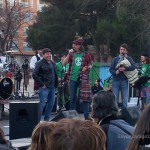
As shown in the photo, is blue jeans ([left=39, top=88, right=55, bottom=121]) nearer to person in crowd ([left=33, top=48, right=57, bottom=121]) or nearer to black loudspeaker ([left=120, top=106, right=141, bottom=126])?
person in crowd ([left=33, top=48, right=57, bottom=121])

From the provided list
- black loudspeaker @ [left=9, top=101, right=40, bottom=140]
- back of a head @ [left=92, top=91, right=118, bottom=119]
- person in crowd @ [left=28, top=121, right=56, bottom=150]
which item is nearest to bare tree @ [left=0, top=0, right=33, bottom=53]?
black loudspeaker @ [left=9, top=101, right=40, bottom=140]

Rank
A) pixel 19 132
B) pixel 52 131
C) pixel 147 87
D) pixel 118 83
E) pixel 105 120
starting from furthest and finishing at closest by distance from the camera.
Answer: pixel 147 87
pixel 118 83
pixel 19 132
pixel 105 120
pixel 52 131

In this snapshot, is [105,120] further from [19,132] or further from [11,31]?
[11,31]

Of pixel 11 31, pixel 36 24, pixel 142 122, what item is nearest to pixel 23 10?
pixel 11 31

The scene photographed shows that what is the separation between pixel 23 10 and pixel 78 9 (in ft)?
91.4

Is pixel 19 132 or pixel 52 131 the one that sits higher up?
pixel 52 131

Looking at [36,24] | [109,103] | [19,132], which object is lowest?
[19,132]

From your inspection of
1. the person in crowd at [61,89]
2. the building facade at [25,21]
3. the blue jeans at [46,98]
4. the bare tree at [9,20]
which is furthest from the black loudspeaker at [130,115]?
the building facade at [25,21]

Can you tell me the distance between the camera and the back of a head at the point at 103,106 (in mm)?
5543

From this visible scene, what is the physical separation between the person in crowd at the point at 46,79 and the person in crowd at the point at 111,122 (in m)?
5.76

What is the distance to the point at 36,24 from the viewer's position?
51.2m

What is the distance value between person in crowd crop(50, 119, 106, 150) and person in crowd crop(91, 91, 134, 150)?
6.14ft

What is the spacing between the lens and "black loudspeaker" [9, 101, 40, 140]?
8219 mm

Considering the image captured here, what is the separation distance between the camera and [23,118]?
830cm
